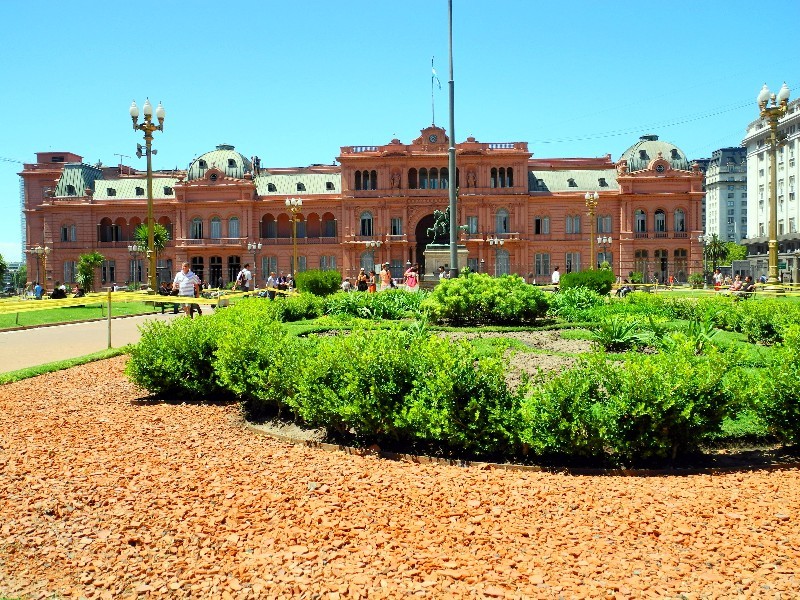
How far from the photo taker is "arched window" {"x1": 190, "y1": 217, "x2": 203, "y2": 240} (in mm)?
62438

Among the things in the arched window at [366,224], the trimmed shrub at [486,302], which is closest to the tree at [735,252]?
the arched window at [366,224]

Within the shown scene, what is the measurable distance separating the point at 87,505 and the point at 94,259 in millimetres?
52496

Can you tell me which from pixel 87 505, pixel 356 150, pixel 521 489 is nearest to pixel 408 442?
pixel 521 489

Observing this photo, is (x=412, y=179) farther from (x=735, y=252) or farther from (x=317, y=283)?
(x=735, y=252)

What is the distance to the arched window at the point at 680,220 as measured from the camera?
196 ft

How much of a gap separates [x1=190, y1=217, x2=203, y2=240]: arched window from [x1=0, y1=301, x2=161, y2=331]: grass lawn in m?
31.0

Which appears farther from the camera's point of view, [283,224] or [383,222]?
[283,224]

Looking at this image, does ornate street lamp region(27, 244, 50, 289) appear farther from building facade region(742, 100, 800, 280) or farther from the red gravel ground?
the red gravel ground

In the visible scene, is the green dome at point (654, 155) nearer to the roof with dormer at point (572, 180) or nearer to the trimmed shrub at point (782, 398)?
the roof with dormer at point (572, 180)

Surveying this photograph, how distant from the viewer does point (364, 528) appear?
465cm

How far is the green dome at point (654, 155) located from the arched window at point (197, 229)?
3675 centimetres

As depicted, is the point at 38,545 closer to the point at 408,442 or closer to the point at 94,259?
the point at 408,442

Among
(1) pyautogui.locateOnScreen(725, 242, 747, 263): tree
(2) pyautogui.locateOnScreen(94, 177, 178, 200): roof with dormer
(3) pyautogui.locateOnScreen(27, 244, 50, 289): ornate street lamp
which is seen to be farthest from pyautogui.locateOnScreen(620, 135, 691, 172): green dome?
(3) pyautogui.locateOnScreen(27, 244, 50, 289): ornate street lamp

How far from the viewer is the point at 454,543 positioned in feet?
14.4
